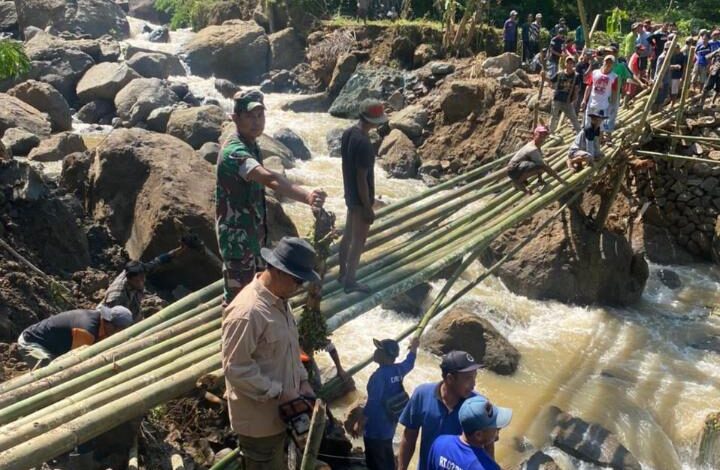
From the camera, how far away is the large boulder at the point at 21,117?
14.2 meters

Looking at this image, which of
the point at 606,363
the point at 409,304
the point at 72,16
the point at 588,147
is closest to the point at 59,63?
the point at 72,16

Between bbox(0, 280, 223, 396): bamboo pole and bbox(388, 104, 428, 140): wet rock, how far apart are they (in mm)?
11728

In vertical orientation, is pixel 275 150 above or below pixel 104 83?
above

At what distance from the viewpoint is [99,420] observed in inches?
139

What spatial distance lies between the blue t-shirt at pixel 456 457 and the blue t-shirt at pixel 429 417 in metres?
0.47

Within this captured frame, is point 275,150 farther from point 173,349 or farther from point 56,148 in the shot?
point 173,349

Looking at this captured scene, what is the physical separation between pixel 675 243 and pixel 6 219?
10946mm

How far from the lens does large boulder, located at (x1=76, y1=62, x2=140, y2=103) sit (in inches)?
699

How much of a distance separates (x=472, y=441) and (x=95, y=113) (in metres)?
15.8

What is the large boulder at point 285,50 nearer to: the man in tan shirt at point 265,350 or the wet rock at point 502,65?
the wet rock at point 502,65

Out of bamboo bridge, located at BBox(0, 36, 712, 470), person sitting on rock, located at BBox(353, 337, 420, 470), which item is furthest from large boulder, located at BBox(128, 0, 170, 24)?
person sitting on rock, located at BBox(353, 337, 420, 470)

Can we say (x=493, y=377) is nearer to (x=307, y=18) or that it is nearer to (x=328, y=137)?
(x=328, y=137)

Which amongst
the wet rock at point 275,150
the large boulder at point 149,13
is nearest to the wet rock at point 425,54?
the wet rock at point 275,150

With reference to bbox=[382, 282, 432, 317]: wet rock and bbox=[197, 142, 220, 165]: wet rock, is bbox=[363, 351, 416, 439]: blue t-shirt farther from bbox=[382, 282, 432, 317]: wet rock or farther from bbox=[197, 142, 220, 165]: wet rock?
bbox=[197, 142, 220, 165]: wet rock
